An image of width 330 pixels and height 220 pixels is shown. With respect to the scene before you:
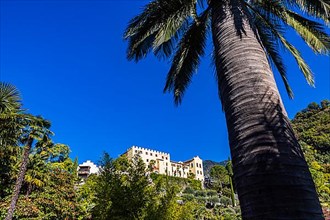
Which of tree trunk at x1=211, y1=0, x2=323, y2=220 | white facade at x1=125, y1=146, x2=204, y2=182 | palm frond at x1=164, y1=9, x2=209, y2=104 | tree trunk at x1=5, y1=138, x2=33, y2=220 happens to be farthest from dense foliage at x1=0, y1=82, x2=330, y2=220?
white facade at x1=125, y1=146, x2=204, y2=182

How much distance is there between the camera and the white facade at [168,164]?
75.3m

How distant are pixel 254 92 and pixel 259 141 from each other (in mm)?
716

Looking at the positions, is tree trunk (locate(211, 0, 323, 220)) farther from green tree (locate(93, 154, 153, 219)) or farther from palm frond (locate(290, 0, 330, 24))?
green tree (locate(93, 154, 153, 219))

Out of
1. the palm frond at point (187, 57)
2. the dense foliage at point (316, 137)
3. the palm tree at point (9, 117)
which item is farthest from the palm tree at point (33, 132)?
the dense foliage at point (316, 137)

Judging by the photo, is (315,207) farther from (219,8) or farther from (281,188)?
(219,8)

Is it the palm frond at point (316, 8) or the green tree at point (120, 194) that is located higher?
the palm frond at point (316, 8)

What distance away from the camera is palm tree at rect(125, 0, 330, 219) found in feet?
8.69

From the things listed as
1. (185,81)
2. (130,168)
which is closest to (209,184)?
(130,168)

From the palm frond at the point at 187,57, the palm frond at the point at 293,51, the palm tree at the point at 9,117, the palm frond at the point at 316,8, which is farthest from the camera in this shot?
the palm tree at the point at 9,117

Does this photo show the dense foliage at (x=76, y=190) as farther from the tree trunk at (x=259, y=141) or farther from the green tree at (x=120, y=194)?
the tree trunk at (x=259, y=141)

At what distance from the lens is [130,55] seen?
7.28 meters

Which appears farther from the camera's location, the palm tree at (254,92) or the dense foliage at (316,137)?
the dense foliage at (316,137)

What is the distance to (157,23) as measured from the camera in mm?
6637

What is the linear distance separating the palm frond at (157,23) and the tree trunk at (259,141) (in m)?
2.29
